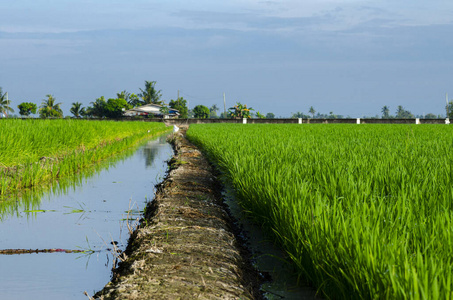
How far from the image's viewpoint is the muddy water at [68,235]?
3.09 meters

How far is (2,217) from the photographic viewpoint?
493cm

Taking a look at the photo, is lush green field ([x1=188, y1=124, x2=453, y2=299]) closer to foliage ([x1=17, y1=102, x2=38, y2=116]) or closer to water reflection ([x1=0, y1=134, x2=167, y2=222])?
water reflection ([x1=0, y1=134, x2=167, y2=222])

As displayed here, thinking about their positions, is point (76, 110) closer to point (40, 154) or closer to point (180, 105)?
point (180, 105)

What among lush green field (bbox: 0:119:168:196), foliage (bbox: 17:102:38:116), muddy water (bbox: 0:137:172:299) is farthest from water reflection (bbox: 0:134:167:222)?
foliage (bbox: 17:102:38:116)

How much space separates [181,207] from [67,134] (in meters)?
7.06

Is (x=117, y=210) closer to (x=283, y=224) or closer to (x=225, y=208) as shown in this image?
(x=225, y=208)

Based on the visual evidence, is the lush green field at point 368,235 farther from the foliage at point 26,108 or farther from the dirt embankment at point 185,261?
the foliage at point 26,108

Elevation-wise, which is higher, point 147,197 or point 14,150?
point 14,150

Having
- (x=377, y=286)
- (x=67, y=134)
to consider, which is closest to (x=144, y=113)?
(x=67, y=134)

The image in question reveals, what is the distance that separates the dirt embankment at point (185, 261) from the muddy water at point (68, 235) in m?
0.28

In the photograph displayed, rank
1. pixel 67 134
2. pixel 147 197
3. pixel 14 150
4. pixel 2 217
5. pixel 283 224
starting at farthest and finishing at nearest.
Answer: pixel 67 134 → pixel 14 150 → pixel 147 197 → pixel 2 217 → pixel 283 224

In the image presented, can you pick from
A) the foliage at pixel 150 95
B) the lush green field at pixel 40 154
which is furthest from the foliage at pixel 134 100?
the lush green field at pixel 40 154

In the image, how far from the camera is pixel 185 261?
2.97m

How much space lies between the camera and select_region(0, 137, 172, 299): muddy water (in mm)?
3092
